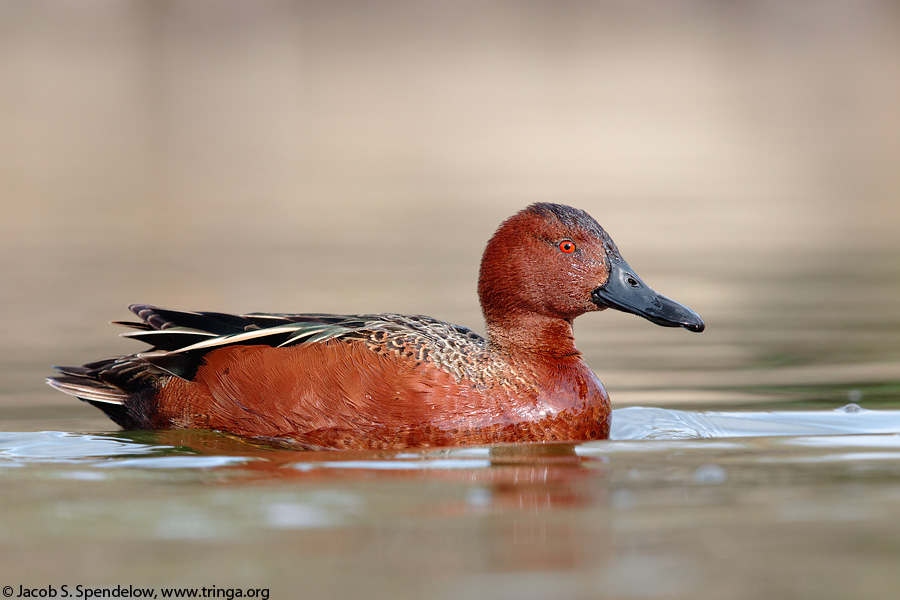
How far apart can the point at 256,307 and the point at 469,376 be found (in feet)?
13.9

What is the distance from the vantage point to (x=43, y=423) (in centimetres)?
722

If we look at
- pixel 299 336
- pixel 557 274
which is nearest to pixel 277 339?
pixel 299 336

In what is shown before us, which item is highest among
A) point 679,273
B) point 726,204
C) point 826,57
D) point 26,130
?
point 826,57

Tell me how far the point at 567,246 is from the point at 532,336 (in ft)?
1.79

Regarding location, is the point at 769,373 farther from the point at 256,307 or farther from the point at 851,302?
the point at 256,307

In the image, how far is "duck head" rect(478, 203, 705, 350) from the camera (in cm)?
695

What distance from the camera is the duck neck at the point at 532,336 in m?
7.05

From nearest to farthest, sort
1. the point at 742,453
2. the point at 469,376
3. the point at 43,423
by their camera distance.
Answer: the point at 742,453 → the point at 469,376 → the point at 43,423

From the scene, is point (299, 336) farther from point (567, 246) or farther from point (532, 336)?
point (567, 246)

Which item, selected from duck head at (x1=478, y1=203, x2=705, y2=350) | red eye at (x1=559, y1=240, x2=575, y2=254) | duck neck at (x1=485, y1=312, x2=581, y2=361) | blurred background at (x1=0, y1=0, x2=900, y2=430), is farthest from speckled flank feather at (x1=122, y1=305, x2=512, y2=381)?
blurred background at (x1=0, y1=0, x2=900, y2=430)

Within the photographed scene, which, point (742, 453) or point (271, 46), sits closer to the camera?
point (742, 453)

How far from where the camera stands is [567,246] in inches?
275

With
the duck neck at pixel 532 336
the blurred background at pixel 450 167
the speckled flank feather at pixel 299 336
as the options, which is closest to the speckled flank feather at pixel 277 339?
the speckled flank feather at pixel 299 336

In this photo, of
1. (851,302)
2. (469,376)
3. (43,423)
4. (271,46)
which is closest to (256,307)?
(43,423)
